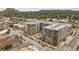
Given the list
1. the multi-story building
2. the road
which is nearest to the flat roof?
the multi-story building

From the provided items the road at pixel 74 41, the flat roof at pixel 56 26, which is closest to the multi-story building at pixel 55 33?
the flat roof at pixel 56 26

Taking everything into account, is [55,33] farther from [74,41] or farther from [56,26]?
[74,41]

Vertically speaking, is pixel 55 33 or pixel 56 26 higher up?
pixel 56 26

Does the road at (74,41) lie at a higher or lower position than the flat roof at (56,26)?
lower

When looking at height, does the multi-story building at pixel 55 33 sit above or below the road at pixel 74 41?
above

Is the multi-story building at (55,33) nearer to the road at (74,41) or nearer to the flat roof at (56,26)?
the flat roof at (56,26)

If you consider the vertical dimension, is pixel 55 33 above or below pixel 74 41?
above

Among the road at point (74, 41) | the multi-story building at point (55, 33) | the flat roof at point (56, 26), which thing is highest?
the flat roof at point (56, 26)

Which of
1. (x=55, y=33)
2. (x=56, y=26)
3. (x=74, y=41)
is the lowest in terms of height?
(x=74, y=41)

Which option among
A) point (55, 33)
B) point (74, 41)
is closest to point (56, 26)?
point (55, 33)

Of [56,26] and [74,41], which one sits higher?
[56,26]
